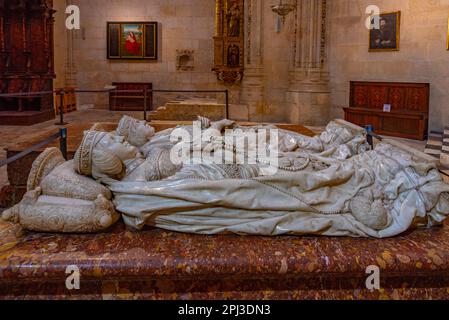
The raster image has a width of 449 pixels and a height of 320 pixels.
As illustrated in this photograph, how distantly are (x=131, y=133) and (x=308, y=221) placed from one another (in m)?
1.57

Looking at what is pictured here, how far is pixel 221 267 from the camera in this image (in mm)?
2414

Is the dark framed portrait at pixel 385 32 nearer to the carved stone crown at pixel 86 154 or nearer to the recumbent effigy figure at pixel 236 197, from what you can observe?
the recumbent effigy figure at pixel 236 197

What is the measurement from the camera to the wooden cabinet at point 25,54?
1052cm

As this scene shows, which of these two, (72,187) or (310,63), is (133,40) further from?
(72,187)

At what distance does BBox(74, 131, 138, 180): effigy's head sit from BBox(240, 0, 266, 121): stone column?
8.08m

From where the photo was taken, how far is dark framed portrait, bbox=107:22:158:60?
43.7 ft

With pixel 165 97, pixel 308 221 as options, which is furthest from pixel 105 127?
pixel 165 97

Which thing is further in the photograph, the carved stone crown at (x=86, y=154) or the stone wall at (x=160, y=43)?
the stone wall at (x=160, y=43)

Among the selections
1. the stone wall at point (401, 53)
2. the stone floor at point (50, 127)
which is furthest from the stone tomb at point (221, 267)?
the stone wall at point (401, 53)

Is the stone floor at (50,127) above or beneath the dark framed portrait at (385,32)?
beneath

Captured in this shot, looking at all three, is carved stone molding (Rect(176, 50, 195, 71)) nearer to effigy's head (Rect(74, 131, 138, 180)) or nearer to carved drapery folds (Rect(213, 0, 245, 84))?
carved drapery folds (Rect(213, 0, 245, 84))

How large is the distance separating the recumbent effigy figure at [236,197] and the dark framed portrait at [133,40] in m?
11.1

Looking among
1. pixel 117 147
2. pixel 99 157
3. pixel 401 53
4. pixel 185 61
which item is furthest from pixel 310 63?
pixel 99 157

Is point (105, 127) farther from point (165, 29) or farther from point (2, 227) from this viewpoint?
point (165, 29)
